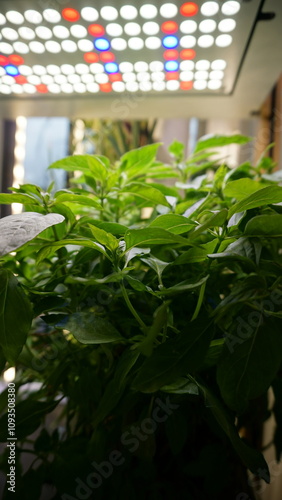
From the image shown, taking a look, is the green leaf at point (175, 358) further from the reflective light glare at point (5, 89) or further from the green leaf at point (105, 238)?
the reflective light glare at point (5, 89)

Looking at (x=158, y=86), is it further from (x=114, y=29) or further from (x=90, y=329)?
(x=90, y=329)

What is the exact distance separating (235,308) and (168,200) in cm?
18

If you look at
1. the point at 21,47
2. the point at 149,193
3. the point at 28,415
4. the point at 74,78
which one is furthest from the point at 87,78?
the point at 28,415

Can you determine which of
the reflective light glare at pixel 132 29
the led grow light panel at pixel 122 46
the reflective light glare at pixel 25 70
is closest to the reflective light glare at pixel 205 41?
the led grow light panel at pixel 122 46

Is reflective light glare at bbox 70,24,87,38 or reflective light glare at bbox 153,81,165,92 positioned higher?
reflective light glare at bbox 70,24,87,38

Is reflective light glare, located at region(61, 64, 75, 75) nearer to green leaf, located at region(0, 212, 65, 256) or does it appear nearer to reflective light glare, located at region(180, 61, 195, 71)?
reflective light glare, located at region(180, 61, 195, 71)

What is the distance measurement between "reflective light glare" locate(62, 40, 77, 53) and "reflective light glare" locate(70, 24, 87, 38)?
0.02 meters

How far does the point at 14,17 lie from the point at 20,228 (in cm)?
44

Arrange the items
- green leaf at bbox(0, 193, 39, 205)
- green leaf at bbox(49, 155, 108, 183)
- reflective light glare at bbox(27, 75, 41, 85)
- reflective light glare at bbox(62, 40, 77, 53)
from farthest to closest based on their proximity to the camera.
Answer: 1. reflective light glare at bbox(27, 75, 41, 85)
2. reflective light glare at bbox(62, 40, 77, 53)
3. green leaf at bbox(49, 155, 108, 183)
4. green leaf at bbox(0, 193, 39, 205)

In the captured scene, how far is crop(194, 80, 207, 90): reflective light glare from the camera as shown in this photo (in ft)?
2.33

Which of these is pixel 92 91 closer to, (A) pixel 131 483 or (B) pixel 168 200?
(B) pixel 168 200

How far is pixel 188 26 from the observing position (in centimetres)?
56

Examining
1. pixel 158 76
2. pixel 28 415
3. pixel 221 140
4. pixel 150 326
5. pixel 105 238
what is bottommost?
pixel 28 415

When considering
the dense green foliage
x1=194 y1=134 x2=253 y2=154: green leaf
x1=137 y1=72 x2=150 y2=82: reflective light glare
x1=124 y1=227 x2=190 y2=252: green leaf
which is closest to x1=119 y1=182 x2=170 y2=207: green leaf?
the dense green foliage
